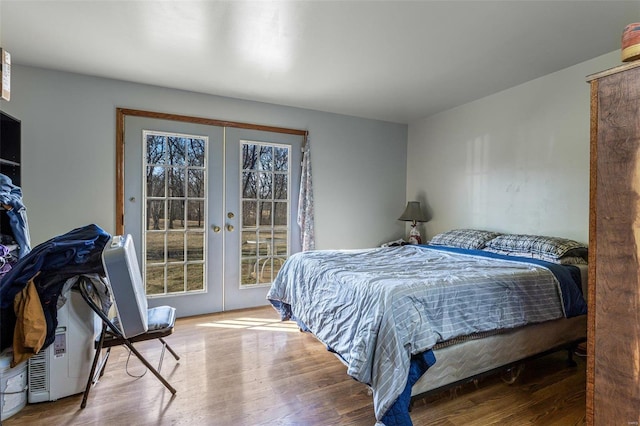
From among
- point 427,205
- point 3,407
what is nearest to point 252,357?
point 3,407

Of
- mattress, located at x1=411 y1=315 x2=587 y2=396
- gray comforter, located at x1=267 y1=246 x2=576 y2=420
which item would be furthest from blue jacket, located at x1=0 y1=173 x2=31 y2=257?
mattress, located at x1=411 y1=315 x2=587 y2=396

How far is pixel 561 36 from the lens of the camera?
2.22 metres

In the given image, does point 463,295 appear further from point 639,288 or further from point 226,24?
point 226,24

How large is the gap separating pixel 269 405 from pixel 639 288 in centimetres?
177

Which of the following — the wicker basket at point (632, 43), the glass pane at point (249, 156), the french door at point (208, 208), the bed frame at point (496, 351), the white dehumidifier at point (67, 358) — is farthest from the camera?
the glass pane at point (249, 156)

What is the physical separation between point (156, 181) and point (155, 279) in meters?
1.02

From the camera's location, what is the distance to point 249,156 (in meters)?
3.57

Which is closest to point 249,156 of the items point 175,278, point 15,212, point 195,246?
point 195,246

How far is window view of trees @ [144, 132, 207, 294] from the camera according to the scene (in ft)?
10.4

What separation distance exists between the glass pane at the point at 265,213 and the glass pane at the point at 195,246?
698 mm

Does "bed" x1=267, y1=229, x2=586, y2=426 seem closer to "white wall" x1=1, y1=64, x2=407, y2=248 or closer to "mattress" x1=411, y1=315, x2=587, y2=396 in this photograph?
"mattress" x1=411, y1=315, x2=587, y2=396

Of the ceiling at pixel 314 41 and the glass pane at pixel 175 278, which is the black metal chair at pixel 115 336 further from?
the ceiling at pixel 314 41

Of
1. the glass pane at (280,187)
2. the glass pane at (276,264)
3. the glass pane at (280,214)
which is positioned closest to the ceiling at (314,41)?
the glass pane at (280,187)

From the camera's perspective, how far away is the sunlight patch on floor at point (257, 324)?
2961 millimetres
